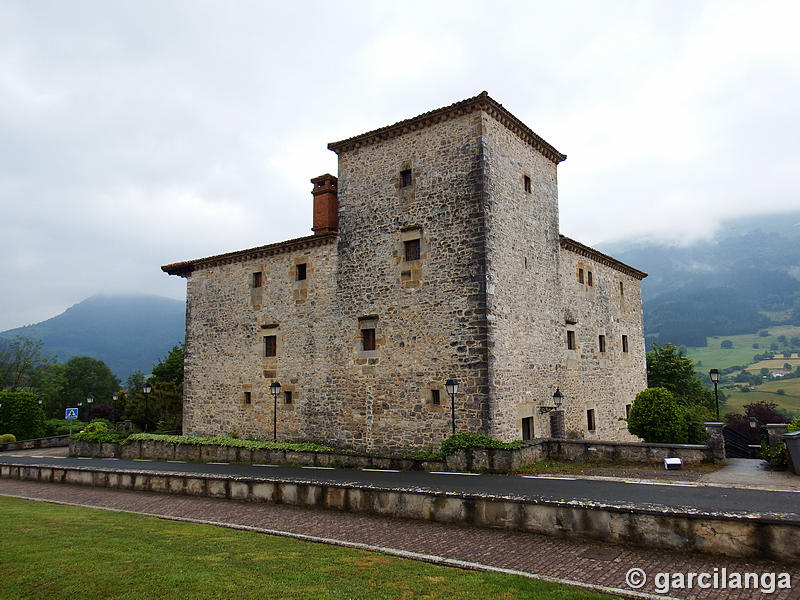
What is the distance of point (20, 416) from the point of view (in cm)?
3197

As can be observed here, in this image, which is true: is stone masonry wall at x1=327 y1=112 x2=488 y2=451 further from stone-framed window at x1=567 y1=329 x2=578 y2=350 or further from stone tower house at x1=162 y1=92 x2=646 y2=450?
stone-framed window at x1=567 y1=329 x2=578 y2=350

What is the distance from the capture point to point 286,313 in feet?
73.6

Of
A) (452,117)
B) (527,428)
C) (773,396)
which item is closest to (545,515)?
(527,428)

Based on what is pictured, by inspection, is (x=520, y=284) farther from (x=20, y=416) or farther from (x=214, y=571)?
(x=20, y=416)

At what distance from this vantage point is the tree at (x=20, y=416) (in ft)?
104

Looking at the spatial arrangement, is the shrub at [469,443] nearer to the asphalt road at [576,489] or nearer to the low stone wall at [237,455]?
the low stone wall at [237,455]

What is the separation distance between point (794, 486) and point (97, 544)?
14.6 metres

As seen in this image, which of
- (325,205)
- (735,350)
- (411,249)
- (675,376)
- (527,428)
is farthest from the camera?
(735,350)

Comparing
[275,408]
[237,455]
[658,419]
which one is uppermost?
[275,408]

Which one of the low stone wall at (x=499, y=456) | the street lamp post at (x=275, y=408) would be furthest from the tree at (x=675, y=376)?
the street lamp post at (x=275, y=408)

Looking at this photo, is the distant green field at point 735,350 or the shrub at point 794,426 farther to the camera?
the distant green field at point 735,350

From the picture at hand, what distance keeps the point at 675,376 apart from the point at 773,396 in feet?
277

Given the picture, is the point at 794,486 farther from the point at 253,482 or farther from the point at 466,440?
the point at 253,482

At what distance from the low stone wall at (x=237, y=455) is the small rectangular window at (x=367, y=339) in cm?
418
